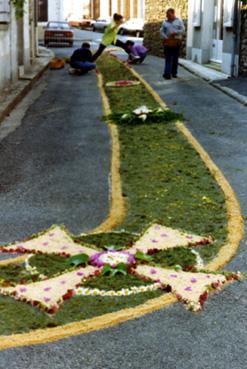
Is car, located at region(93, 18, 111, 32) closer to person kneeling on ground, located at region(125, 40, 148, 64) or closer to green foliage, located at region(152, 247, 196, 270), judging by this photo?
person kneeling on ground, located at region(125, 40, 148, 64)

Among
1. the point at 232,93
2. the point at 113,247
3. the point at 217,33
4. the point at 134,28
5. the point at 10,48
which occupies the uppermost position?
the point at 217,33

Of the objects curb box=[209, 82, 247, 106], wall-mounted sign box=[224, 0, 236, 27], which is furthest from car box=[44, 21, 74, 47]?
curb box=[209, 82, 247, 106]

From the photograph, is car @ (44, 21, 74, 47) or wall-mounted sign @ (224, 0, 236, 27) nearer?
wall-mounted sign @ (224, 0, 236, 27)

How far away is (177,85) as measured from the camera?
59.3ft

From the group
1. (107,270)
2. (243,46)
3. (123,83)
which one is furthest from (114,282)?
(243,46)

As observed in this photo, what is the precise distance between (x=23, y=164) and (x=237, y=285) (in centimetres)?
478

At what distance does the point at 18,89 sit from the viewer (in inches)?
662

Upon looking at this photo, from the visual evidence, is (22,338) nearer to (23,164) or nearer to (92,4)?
(23,164)

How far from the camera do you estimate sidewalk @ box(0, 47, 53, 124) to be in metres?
14.2

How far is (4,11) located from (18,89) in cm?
195

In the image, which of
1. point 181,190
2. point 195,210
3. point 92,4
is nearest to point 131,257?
point 195,210

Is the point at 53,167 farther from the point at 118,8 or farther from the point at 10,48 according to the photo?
the point at 118,8

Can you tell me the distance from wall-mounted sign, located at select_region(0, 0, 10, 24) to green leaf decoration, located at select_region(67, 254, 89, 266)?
1236 cm

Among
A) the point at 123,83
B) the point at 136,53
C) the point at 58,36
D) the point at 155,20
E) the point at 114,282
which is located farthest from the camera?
the point at 58,36
